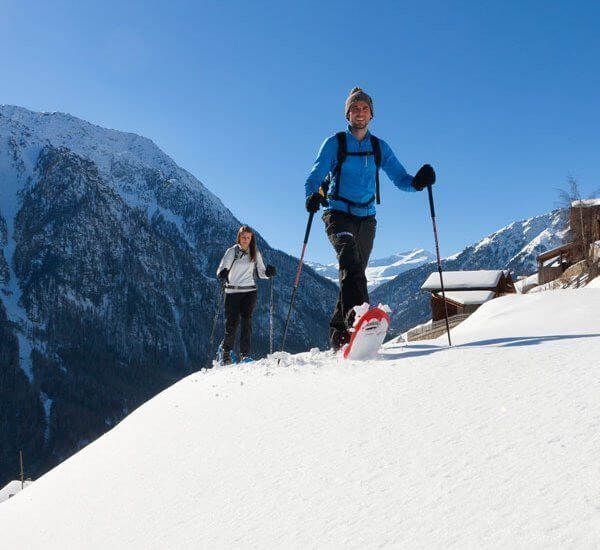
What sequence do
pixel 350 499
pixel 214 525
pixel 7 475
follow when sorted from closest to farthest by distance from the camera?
pixel 350 499 → pixel 214 525 → pixel 7 475

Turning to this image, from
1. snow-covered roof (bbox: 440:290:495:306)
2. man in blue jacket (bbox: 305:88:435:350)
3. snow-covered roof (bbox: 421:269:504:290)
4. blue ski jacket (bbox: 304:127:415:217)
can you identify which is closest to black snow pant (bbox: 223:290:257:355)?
man in blue jacket (bbox: 305:88:435:350)

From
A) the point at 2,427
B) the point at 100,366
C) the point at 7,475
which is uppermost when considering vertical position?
the point at 100,366

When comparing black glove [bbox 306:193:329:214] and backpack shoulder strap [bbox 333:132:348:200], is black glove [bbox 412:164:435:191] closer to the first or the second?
backpack shoulder strap [bbox 333:132:348:200]

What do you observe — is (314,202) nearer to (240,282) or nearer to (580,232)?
(240,282)

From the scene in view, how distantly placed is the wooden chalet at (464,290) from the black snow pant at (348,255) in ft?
105

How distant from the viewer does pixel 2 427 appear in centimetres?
14712

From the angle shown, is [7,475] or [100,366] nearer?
[7,475]

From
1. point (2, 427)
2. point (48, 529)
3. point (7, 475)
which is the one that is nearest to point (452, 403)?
point (48, 529)

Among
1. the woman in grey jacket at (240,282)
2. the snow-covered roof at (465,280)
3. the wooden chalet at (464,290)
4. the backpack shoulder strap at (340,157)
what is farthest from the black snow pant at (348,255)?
the snow-covered roof at (465,280)

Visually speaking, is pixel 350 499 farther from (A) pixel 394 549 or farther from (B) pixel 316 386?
(B) pixel 316 386

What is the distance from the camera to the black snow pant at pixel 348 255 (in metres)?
5.30

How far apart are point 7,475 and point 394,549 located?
15148cm

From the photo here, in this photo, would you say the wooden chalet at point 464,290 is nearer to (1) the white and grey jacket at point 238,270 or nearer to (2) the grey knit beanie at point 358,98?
(1) the white and grey jacket at point 238,270

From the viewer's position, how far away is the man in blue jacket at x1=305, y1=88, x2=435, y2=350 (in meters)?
5.33
